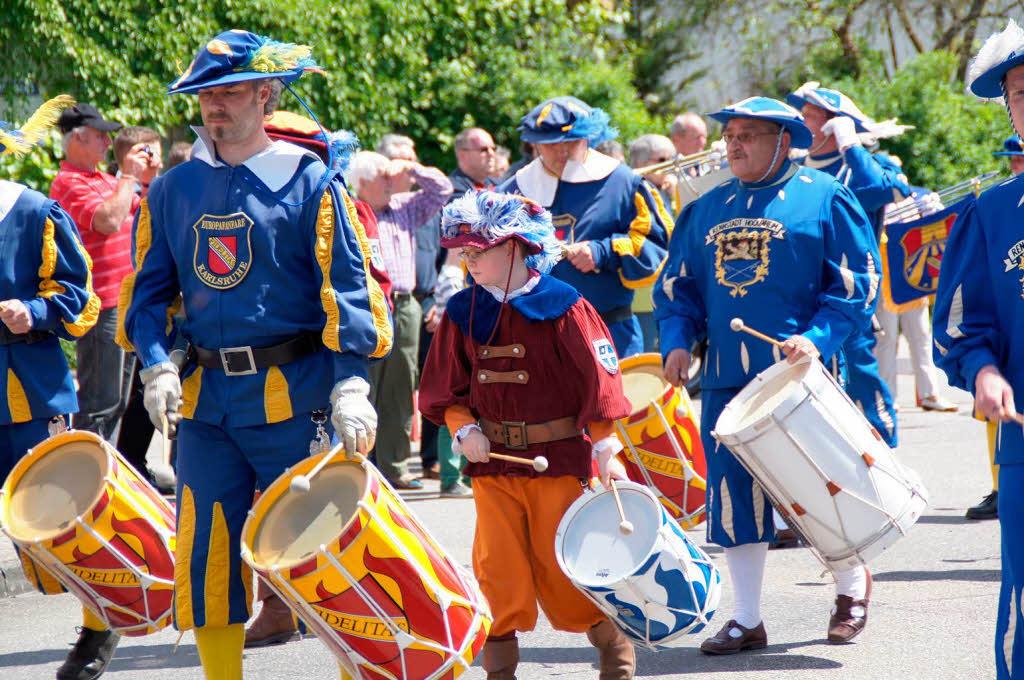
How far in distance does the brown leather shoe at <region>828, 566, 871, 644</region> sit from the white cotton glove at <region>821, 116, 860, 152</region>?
2528 mm

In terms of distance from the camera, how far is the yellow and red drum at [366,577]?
3941 millimetres

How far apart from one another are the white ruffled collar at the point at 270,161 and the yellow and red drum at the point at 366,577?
2.86ft

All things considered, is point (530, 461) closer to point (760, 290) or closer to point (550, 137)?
point (760, 290)

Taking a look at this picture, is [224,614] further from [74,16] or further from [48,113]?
[74,16]

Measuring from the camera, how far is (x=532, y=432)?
4.80 m

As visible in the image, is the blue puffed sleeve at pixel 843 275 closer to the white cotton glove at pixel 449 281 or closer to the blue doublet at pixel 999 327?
the blue doublet at pixel 999 327

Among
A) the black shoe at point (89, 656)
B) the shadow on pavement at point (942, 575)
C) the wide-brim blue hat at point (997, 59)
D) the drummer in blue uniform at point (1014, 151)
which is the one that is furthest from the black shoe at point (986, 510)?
the wide-brim blue hat at point (997, 59)

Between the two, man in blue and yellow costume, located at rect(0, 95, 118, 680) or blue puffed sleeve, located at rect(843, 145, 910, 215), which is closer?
man in blue and yellow costume, located at rect(0, 95, 118, 680)

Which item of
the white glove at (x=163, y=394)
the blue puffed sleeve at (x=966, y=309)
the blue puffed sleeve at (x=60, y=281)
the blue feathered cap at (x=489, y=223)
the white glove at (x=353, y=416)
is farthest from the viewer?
the blue puffed sleeve at (x=60, y=281)

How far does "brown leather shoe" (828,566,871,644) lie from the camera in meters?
5.64

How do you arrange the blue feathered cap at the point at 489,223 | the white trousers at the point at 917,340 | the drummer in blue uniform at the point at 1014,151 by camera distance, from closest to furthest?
the blue feathered cap at the point at 489,223 < the drummer in blue uniform at the point at 1014,151 < the white trousers at the point at 917,340

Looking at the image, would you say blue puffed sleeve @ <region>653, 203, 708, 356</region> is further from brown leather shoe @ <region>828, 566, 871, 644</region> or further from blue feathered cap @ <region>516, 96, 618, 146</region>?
blue feathered cap @ <region>516, 96, 618, 146</region>

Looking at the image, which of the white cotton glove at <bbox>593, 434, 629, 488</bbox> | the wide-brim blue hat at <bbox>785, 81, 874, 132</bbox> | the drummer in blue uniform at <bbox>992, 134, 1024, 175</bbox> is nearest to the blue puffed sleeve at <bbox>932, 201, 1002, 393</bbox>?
the white cotton glove at <bbox>593, 434, 629, 488</bbox>

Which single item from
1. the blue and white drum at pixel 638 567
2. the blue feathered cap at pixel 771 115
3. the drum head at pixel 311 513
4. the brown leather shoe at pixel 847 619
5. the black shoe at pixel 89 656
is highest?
the blue feathered cap at pixel 771 115
